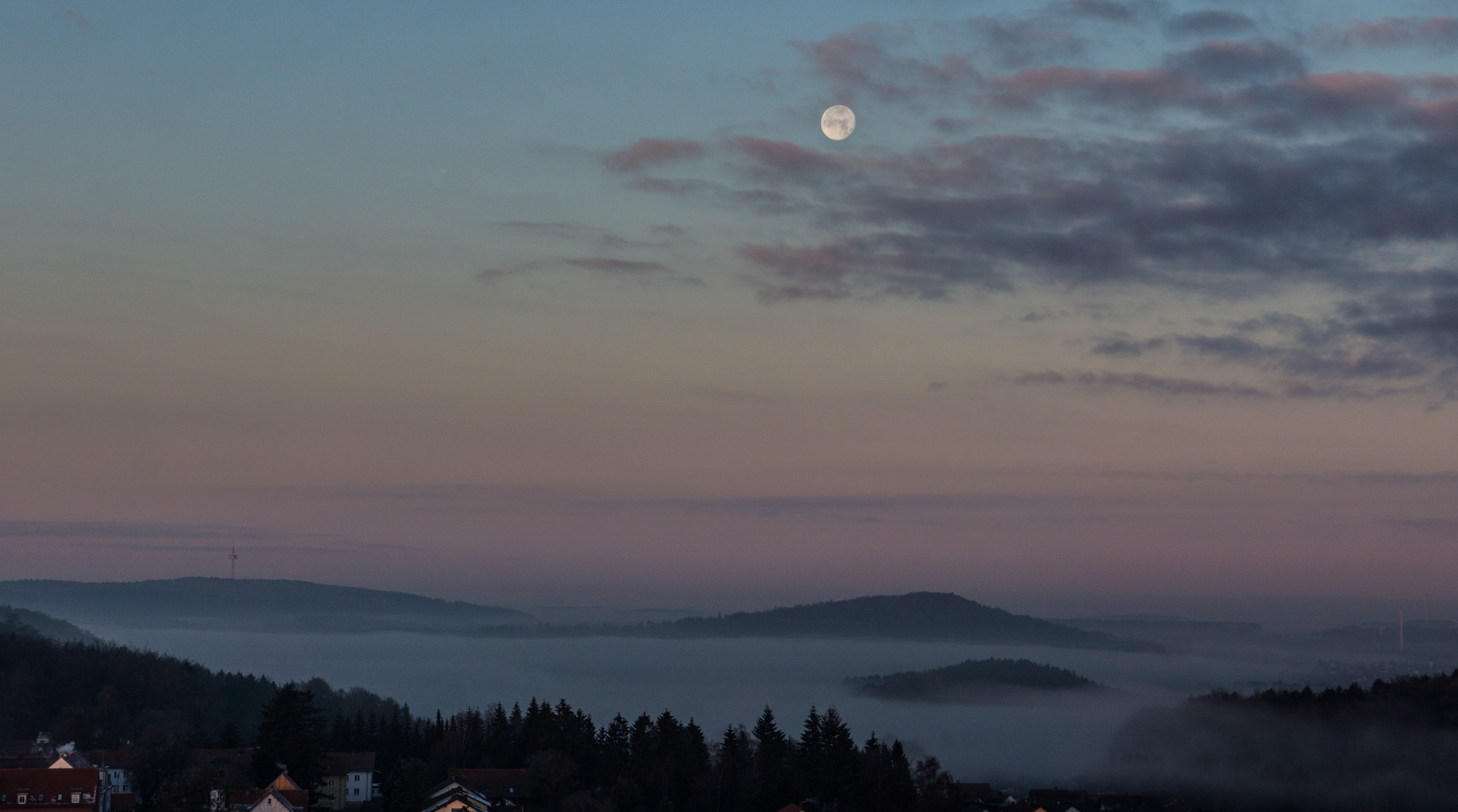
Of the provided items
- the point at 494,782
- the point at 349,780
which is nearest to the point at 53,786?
the point at 349,780

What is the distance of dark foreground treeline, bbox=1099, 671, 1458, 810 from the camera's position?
137250 mm

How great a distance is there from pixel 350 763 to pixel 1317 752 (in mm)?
112515

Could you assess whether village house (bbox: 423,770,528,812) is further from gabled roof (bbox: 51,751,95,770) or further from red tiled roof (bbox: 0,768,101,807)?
gabled roof (bbox: 51,751,95,770)

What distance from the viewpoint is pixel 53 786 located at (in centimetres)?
8275

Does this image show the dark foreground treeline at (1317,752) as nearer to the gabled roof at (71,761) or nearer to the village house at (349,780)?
the village house at (349,780)

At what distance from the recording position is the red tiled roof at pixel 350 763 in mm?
102438

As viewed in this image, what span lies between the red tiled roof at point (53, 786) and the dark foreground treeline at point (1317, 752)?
108999 millimetres

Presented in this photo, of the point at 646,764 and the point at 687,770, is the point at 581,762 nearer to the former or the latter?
the point at 646,764

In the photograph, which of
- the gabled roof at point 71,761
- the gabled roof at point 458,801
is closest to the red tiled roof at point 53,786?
the gabled roof at point 71,761

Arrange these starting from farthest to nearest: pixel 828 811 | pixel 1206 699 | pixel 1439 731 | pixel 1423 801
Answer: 1. pixel 1206 699
2. pixel 1439 731
3. pixel 1423 801
4. pixel 828 811

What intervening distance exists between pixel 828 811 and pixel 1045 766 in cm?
9375

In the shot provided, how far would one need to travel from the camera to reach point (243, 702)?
6983 inches

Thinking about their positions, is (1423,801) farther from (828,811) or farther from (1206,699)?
(828,811)

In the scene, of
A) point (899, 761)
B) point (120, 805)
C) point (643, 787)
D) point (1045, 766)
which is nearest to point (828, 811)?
point (899, 761)
